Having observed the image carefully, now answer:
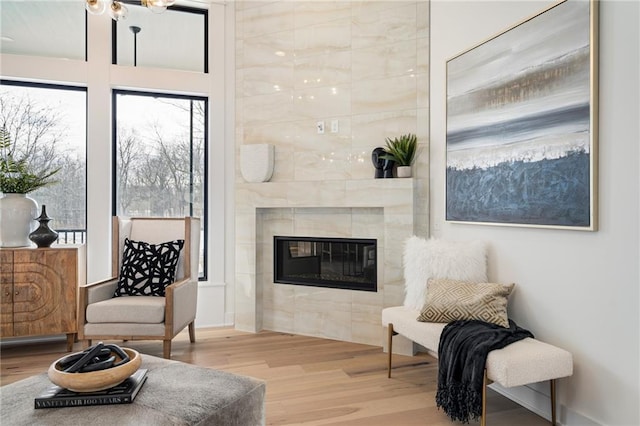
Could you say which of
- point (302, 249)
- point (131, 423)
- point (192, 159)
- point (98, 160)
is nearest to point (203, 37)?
point (192, 159)

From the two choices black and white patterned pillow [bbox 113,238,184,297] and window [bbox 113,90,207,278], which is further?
window [bbox 113,90,207,278]

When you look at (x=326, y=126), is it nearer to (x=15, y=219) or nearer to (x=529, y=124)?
(x=529, y=124)

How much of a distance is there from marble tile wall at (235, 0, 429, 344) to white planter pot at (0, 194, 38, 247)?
1753 millimetres

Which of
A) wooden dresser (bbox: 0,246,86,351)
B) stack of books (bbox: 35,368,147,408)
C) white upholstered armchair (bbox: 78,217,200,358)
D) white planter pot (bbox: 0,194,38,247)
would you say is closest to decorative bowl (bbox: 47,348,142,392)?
stack of books (bbox: 35,368,147,408)

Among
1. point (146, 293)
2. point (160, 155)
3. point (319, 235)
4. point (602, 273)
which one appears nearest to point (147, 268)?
point (146, 293)

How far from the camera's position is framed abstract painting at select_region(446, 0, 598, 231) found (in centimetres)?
220

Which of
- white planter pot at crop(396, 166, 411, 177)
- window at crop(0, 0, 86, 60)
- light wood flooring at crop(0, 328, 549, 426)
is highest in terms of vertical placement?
window at crop(0, 0, 86, 60)

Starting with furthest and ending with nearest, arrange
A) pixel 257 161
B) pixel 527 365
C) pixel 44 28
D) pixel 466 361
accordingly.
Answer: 1. pixel 257 161
2. pixel 44 28
3. pixel 466 361
4. pixel 527 365

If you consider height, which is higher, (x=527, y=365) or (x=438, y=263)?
(x=438, y=263)

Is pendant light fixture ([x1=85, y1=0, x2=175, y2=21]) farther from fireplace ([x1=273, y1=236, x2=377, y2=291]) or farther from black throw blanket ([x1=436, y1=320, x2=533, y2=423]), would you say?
black throw blanket ([x1=436, y1=320, x2=533, y2=423])

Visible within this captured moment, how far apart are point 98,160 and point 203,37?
1604 millimetres

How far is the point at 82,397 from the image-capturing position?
5.15 ft

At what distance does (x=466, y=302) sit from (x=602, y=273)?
737mm

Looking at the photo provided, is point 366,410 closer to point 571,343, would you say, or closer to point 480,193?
point 571,343
